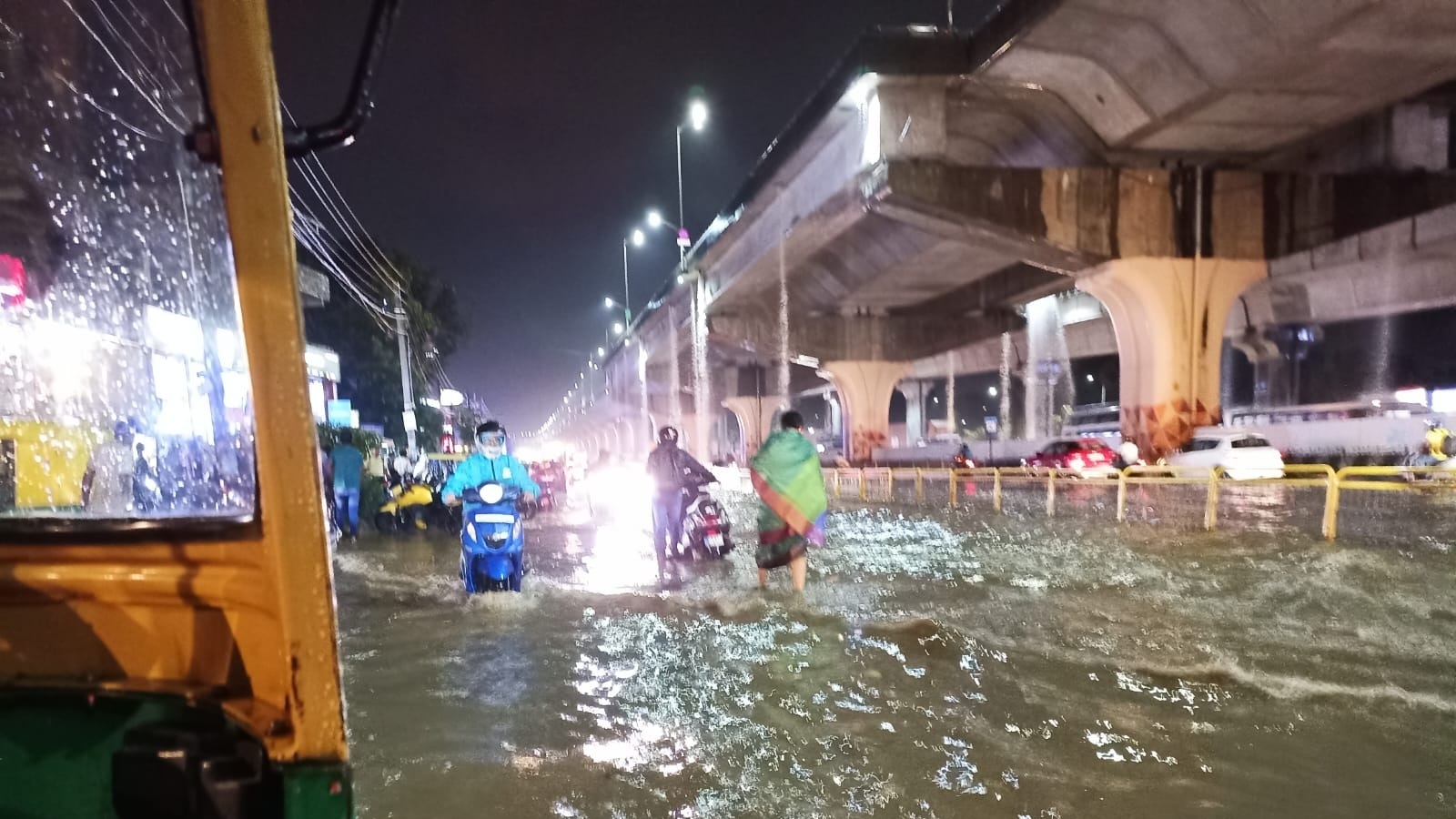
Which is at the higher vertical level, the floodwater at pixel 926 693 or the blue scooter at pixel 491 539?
→ the blue scooter at pixel 491 539

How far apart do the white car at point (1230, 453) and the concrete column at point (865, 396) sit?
19.0 m

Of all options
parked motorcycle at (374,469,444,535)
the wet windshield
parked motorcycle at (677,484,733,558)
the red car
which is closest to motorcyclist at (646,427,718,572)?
parked motorcycle at (677,484,733,558)

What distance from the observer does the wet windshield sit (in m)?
1.89

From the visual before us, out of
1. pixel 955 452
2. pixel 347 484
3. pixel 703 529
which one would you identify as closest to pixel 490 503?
pixel 703 529

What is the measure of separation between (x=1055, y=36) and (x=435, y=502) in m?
13.5

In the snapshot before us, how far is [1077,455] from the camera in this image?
21.6 metres

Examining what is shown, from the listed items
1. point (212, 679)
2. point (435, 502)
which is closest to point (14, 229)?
point (212, 679)

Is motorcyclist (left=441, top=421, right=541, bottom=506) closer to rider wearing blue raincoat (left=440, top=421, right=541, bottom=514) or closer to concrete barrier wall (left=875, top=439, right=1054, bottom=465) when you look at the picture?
rider wearing blue raincoat (left=440, top=421, right=541, bottom=514)

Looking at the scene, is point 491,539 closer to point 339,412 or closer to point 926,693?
point 926,693

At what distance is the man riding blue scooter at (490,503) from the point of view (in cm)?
637

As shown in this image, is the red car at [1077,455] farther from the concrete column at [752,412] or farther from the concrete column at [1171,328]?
the concrete column at [752,412]

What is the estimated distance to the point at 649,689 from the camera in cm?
452

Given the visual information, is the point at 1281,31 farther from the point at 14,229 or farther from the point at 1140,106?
the point at 14,229

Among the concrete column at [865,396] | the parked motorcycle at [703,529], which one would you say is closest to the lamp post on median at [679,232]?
the concrete column at [865,396]
